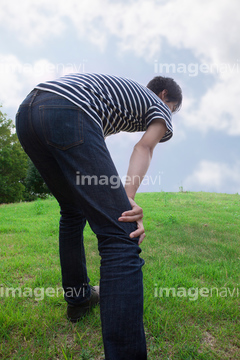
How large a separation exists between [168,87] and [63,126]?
4.09 feet

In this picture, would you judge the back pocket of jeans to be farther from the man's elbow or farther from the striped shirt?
the man's elbow

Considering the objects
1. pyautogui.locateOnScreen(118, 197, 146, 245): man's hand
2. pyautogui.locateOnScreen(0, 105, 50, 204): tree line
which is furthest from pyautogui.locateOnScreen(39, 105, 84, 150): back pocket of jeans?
pyautogui.locateOnScreen(0, 105, 50, 204): tree line

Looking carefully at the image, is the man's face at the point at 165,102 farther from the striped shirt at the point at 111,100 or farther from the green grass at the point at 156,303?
the green grass at the point at 156,303

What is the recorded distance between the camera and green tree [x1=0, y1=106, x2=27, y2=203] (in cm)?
2284

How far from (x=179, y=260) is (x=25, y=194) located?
1003 inches

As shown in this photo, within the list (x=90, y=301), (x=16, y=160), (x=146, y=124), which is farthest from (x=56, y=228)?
(x=16, y=160)

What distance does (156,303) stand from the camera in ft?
7.20

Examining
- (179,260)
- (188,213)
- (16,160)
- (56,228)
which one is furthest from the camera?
(16,160)

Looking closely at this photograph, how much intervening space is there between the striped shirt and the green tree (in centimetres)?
2298

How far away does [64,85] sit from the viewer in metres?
1.41

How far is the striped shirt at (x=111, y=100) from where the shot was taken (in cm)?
137

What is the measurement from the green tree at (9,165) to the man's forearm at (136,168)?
75.7 feet

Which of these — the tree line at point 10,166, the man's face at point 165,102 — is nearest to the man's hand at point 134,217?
the man's face at point 165,102

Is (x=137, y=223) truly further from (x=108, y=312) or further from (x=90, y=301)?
(x=90, y=301)
